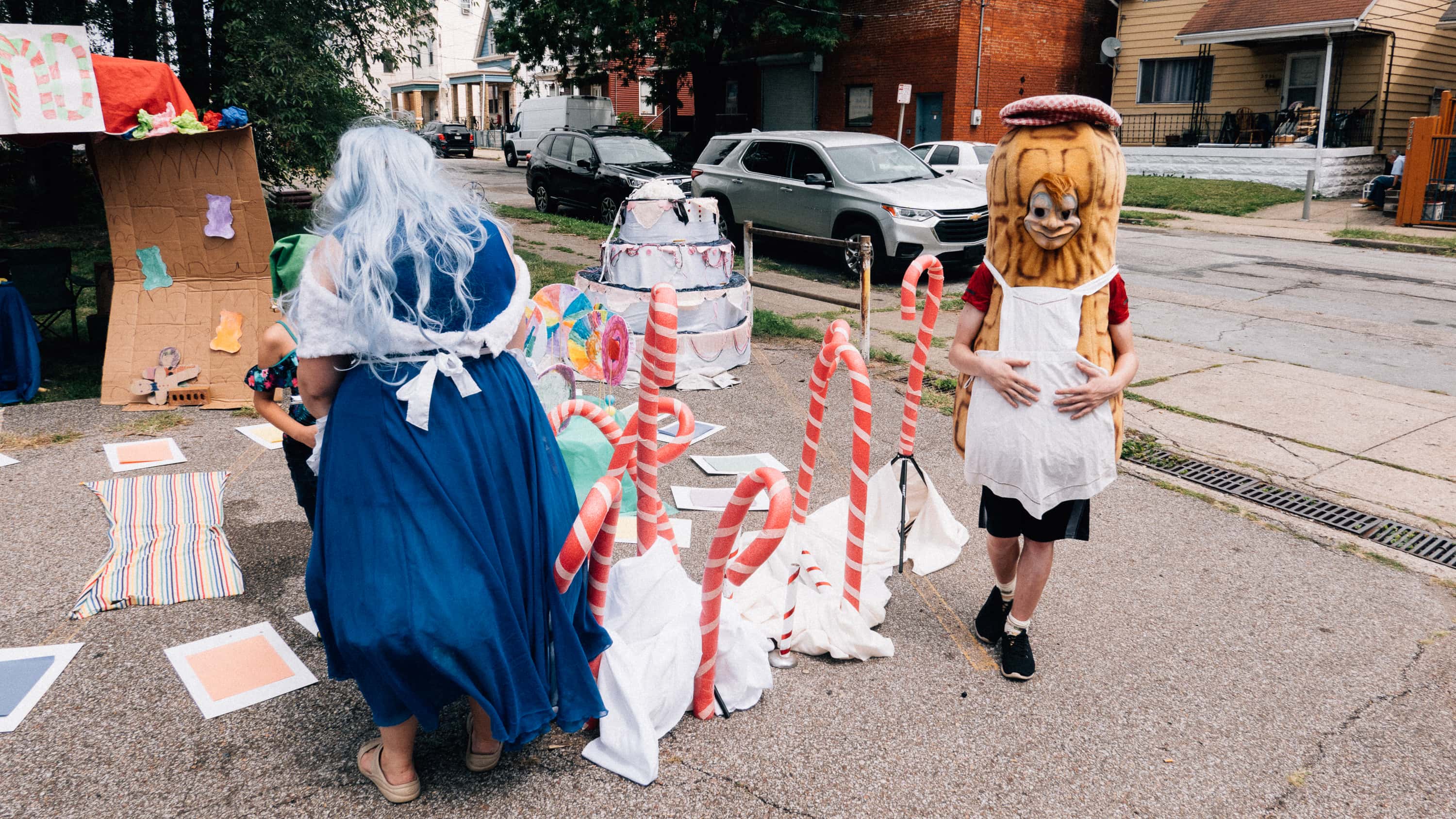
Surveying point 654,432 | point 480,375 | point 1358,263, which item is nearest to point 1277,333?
point 1358,263

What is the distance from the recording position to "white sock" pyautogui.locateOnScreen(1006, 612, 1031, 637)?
3.51 m

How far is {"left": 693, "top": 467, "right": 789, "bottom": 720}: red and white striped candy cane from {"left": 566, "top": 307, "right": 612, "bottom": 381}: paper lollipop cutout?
2738mm

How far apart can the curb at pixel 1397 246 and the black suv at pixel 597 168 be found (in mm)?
11205

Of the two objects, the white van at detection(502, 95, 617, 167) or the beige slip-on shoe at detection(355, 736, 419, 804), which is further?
the white van at detection(502, 95, 617, 167)

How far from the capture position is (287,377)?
3516mm

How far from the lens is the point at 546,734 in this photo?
3.15 m

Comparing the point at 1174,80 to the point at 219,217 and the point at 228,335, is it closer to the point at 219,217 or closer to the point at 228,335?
the point at 219,217

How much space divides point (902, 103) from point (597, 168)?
318 inches

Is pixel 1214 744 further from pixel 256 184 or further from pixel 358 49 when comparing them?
pixel 358 49

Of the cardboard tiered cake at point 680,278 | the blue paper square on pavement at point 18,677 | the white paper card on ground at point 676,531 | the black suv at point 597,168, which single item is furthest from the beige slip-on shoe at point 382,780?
the black suv at point 597,168

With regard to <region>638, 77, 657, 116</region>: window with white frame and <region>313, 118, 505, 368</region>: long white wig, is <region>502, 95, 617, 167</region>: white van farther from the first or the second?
<region>313, 118, 505, 368</region>: long white wig

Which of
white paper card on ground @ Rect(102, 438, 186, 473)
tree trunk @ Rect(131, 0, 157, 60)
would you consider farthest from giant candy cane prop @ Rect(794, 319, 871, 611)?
tree trunk @ Rect(131, 0, 157, 60)

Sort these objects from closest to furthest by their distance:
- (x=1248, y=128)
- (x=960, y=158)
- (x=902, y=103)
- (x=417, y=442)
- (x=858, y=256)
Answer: (x=417, y=442)
(x=858, y=256)
(x=960, y=158)
(x=902, y=103)
(x=1248, y=128)

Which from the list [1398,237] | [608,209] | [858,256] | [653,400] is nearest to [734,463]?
[653,400]
